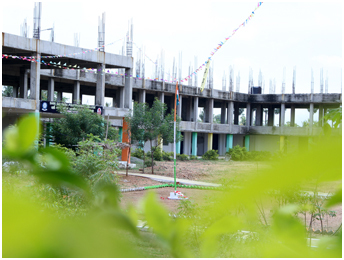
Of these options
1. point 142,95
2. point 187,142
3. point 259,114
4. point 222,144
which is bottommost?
point 222,144

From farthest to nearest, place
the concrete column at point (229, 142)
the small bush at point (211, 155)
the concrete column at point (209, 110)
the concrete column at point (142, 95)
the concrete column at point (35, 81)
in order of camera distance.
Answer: the concrete column at point (229, 142) → the concrete column at point (209, 110) → the small bush at point (211, 155) → the concrete column at point (142, 95) → the concrete column at point (35, 81)

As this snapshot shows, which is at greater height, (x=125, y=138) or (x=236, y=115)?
(x=236, y=115)

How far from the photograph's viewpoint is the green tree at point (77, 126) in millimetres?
12291

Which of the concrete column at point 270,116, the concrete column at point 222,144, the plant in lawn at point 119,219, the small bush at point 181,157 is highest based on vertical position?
the concrete column at point 270,116

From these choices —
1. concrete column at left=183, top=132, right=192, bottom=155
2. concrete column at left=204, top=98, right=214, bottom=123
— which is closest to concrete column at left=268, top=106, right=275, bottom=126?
concrete column at left=204, top=98, right=214, bottom=123

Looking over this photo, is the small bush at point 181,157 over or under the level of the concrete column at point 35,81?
under

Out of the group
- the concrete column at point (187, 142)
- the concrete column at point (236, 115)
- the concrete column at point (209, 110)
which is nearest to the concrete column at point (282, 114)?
the concrete column at point (236, 115)

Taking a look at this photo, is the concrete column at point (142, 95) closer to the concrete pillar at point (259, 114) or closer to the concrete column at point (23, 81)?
the concrete column at point (23, 81)

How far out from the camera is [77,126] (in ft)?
40.4

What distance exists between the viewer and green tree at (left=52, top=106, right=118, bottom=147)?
12291mm

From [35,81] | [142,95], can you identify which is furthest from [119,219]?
[142,95]

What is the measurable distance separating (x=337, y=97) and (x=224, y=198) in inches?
922

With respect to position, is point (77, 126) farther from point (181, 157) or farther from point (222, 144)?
point (222, 144)

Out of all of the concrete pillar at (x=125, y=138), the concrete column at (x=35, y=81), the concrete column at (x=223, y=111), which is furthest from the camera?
the concrete column at (x=223, y=111)
